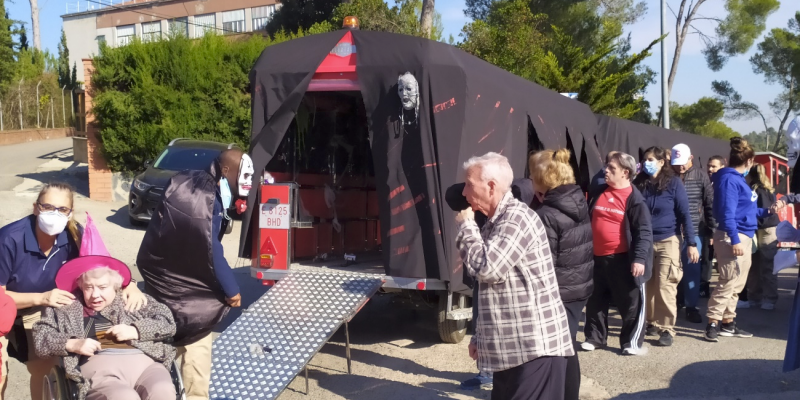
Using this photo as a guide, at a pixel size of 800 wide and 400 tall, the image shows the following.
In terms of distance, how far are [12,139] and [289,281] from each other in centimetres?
2781

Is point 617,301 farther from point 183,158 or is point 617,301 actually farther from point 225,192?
point 183,158

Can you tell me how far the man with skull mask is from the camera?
13.5ft

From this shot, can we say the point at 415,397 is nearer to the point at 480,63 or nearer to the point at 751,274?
the point at 480,63

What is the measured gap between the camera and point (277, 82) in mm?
6531

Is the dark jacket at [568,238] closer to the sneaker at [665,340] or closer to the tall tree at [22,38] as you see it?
the sneaker at [665,340]

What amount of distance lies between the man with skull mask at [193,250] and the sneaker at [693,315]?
217 inches

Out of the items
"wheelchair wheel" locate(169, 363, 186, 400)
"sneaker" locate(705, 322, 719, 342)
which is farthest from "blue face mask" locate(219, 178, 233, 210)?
"sneaker" locate(705, 322, 719, 342)

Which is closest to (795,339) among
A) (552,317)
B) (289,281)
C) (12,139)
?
(552,317)

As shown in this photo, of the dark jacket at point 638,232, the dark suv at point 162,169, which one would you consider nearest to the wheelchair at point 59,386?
the dark jacket at point 638,232

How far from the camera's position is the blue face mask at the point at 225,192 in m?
4.30

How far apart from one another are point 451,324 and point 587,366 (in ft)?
4.12

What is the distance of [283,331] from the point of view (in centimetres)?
571

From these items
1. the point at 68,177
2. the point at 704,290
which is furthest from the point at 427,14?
the point at 704,290

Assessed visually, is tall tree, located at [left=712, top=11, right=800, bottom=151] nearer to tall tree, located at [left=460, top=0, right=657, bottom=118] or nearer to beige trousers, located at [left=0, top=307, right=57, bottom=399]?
tall tree, located at [left=460, top=0, right=657, bottom=118]
